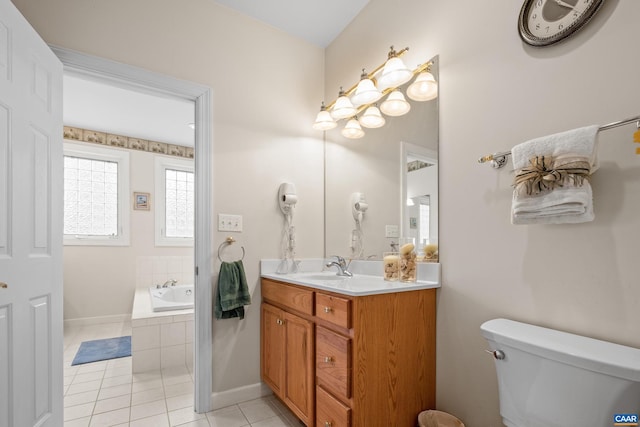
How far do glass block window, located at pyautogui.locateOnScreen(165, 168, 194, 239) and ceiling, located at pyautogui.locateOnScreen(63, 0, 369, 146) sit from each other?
1.60ft

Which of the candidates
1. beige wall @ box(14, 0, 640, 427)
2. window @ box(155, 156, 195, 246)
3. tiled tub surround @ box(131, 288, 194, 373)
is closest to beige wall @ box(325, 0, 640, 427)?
beige wall @ box(14, 0, 640, 427)

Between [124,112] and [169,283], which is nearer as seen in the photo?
[124,112]

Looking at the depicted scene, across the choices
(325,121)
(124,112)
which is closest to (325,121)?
(325,121)

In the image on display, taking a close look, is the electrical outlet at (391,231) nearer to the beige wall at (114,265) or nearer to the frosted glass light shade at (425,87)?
the frosted glass light shade at (425,87)

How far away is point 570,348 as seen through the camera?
97cm

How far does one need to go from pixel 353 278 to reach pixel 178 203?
3.41 meters

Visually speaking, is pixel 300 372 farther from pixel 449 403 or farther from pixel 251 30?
Answer: pixel 251 30

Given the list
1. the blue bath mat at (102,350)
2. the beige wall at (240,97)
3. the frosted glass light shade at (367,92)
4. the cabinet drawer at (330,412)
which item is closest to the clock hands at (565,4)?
the frosted glass light shade at (367,92)

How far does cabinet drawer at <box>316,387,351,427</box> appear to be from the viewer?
4.45 feet

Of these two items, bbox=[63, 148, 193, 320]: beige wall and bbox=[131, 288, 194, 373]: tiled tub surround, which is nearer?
bbox=[131, 288, 194, 373]: tiled tub surround

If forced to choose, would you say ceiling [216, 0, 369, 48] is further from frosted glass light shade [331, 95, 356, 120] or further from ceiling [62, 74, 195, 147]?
ceiling [62, 74, 195, 147]

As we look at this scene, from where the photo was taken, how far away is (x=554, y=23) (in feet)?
3.93

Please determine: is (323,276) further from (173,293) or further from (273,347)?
(173,293)

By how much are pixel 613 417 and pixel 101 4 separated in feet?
9.27
